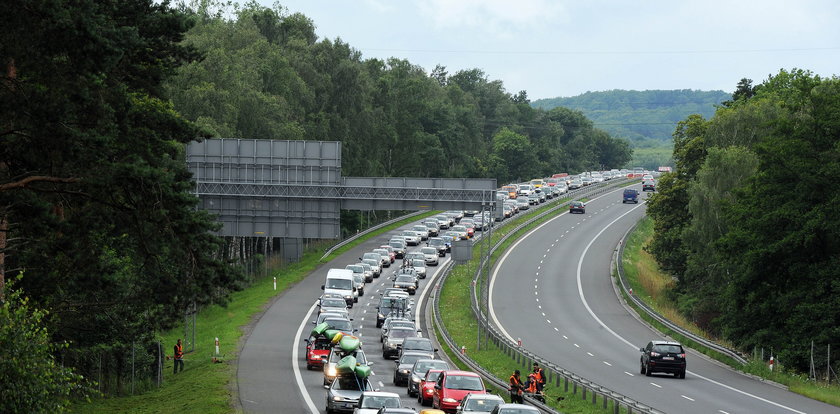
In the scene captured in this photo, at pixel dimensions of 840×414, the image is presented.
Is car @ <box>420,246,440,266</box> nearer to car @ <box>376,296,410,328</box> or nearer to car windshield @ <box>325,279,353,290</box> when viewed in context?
car windshield @ <box>325,279,353,290</box>

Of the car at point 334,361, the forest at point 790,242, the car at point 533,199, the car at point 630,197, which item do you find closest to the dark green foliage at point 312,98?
the car at point 533,199

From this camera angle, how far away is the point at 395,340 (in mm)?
54656

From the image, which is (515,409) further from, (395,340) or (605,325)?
(605,325)

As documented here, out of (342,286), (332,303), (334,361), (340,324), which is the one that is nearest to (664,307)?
(342,286)

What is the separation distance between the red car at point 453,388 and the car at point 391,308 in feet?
102

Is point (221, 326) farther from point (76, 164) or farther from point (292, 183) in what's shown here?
point (76, 164)

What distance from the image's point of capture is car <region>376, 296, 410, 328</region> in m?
68.3

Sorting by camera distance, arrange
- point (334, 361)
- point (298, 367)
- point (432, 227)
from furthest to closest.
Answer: point (432, 227), point (298, 367), point (334, 361)

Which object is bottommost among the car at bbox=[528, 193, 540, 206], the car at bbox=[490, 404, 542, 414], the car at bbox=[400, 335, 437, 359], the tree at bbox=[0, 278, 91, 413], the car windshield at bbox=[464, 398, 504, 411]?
the car at bbox=[400, 335, 437, 359]

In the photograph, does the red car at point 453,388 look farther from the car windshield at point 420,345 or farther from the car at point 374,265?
the car at point 374,265

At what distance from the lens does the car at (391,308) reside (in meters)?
68.3

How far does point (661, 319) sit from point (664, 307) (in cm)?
1736

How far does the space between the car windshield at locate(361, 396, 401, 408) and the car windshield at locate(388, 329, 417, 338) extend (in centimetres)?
2240

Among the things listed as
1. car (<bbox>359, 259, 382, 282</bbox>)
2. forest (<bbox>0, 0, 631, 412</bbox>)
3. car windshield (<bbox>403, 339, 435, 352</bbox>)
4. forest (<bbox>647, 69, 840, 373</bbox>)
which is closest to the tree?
forest (<bbox>0, 0, 631, 412</bbox>)
